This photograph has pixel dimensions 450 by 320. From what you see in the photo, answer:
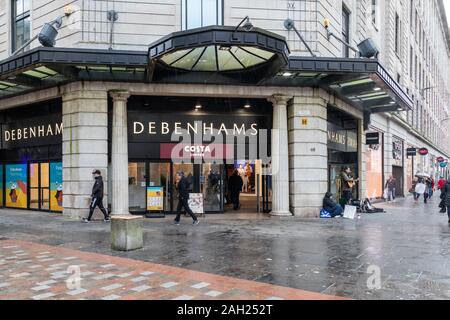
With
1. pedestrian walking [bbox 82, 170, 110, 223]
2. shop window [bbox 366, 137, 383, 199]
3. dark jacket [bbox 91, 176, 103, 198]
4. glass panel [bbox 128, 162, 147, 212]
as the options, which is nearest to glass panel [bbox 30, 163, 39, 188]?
glass panel [bbox 128, 162, 147, 212]

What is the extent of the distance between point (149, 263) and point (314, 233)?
525cm

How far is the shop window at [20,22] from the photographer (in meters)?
15.8

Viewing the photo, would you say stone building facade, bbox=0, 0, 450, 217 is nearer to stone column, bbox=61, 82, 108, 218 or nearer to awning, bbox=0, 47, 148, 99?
stone column, bbox=61, 82, 108, 218

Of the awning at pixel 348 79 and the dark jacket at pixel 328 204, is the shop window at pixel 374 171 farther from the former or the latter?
the dark jacket at pixel 328 204

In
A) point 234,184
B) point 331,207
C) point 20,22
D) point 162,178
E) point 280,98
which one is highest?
point 20,22

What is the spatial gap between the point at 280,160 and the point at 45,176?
974 cm

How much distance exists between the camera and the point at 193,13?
14000 mm

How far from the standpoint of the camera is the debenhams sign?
15227mm

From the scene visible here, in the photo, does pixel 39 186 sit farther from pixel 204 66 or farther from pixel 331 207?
pixel 331 207

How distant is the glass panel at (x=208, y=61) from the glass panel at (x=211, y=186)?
151 inches

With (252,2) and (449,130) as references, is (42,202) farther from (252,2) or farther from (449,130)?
(449,130)

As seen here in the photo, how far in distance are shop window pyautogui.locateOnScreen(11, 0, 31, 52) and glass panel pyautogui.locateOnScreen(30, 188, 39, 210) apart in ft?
20.2

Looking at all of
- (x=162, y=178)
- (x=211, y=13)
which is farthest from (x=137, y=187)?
(x=211, y=13)

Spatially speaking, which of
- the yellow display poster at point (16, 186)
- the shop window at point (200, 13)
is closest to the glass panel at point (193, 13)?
the shop window at point (200, 13)
